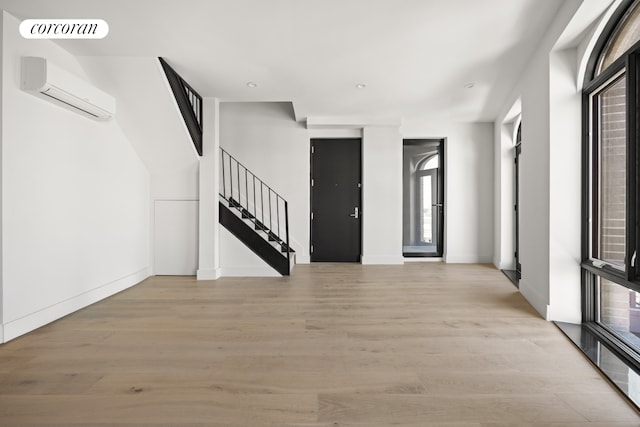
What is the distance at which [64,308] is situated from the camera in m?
3.32

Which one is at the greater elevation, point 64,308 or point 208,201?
point 208,201

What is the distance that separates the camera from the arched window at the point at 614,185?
2.32 m

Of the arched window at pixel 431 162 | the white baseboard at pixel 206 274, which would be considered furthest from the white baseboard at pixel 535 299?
the white baseboard at pixel 206 274

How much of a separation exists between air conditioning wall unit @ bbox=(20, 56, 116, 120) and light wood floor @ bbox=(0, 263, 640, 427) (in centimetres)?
212

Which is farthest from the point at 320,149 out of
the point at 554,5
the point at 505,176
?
the point at 554,5

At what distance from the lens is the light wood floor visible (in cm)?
173

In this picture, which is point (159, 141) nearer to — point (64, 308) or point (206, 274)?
point (206, 274)

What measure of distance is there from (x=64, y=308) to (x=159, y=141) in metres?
2.36

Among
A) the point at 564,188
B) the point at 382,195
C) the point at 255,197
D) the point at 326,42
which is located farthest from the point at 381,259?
the point at 326,42

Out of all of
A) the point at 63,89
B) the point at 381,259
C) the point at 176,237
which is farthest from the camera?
the point at 381,259

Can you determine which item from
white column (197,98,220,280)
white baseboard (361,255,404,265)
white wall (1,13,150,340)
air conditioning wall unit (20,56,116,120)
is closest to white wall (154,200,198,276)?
white column (197,98,220,280)

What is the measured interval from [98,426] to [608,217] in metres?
3.84

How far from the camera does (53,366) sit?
7.39ft

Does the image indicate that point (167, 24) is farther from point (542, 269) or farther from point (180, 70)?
point (542, 269)
